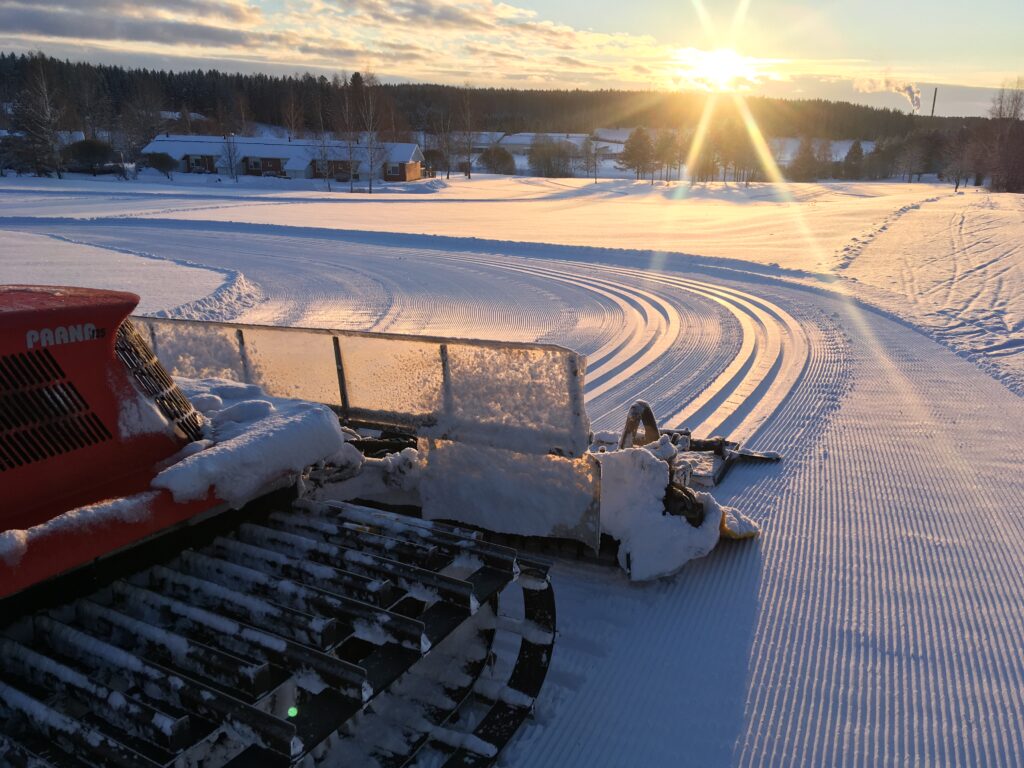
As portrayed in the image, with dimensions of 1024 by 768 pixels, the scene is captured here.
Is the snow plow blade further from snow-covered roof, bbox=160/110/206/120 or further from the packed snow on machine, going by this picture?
snow-covered roof, bbox=160/110/206/120

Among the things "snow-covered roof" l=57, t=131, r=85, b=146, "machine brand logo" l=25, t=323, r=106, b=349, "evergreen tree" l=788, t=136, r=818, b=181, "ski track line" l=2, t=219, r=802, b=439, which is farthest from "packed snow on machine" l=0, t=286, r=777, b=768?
"evergreen tree" l=788, t=136, r=818, b=181

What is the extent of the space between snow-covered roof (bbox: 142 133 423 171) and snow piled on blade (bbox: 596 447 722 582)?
6023 centimetres

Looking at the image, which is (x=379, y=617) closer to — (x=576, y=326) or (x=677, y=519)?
(x=677, y=519)

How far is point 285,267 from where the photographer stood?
A: 18172mm

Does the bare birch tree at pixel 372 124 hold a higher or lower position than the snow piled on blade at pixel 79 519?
higher

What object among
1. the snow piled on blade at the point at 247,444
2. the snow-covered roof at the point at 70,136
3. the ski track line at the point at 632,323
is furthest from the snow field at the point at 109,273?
the snow-covered roof at the point at 70,136

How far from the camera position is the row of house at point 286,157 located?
61.2m

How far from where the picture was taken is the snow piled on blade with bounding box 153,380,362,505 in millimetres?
3096

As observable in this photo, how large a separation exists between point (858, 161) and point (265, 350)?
86883mm

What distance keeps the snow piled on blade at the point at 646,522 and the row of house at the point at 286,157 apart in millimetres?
59295

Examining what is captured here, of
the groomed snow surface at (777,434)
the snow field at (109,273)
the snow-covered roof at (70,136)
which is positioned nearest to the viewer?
the groomed snow surface at (777,434)

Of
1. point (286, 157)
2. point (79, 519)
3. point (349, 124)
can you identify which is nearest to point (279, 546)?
point (79, 519)

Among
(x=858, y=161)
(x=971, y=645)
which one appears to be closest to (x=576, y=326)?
(x=971, y=645)

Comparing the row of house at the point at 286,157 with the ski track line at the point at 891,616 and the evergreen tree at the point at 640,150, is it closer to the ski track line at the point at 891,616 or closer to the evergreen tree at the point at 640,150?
the evergreen tree at the point at 640,150
